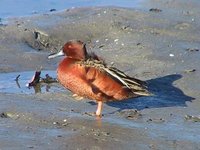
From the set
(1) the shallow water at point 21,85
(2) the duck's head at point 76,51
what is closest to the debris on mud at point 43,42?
(1) the shallow water at point 21,85

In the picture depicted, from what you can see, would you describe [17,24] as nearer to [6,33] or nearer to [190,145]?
[6,33]

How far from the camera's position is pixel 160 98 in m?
8.45

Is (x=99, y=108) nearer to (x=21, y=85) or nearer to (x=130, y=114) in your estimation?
(x=130, y=114)

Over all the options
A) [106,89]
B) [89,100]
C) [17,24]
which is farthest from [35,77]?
[17,24]

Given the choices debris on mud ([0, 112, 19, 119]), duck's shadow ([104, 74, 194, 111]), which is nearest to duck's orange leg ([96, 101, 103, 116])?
duck's shadow ([104, 74, 194, 111])

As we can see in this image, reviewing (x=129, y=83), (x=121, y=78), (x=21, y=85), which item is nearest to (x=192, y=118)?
(x=129, y=83)

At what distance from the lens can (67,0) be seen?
583 inches

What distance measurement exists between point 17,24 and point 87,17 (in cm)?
140

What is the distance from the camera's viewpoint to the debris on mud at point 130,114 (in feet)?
24.8

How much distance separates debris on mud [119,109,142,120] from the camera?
757 centimetres

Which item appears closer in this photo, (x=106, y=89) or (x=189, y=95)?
(x=106, y=89)

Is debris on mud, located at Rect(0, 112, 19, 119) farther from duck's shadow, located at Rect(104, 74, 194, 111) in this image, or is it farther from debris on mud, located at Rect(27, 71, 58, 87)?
debris on mud, located at Rect(27, 71, 58, 87)

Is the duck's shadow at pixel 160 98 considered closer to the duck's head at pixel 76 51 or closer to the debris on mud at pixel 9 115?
the duck's head at pixel 76 51

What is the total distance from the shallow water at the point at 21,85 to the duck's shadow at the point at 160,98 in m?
0.97
